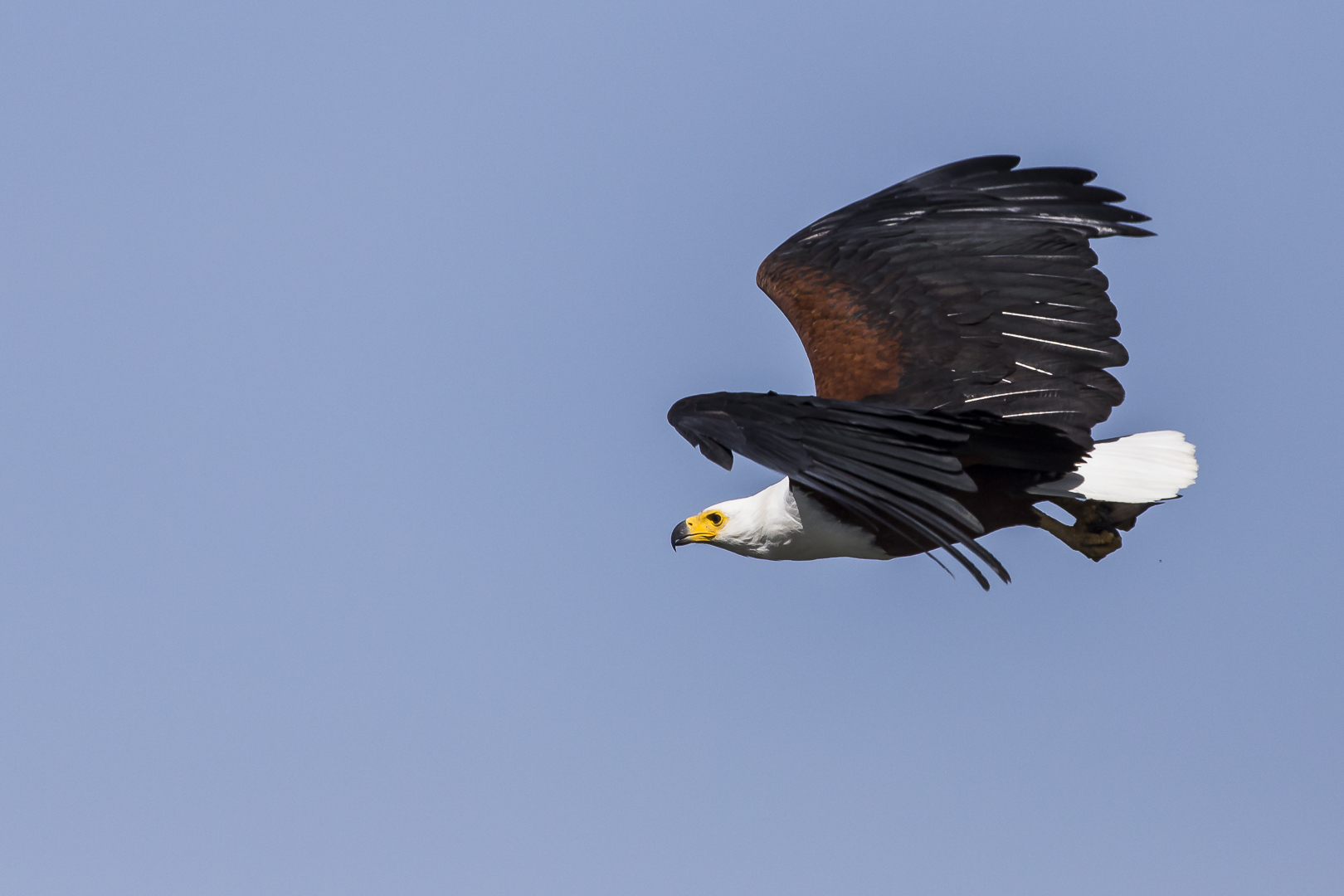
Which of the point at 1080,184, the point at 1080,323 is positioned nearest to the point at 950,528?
the point at 1080,323

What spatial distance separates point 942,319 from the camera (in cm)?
815

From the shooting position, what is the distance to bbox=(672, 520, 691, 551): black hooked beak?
8.20 m

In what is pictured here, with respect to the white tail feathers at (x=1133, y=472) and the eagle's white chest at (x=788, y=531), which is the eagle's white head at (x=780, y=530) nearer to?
the eagle's white chest at (x=788, y=531)

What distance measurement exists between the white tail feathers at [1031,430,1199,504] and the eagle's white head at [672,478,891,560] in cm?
93

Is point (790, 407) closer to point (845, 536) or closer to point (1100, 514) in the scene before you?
point (845, 536)

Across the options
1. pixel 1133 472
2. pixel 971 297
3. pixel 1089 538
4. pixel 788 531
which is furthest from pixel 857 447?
pixel 1089 538

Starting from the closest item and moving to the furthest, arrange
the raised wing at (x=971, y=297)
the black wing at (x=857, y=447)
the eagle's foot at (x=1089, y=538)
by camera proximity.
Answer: the black wing at (x=857, y=447), the raised wing at (x=971, y=297), the eagle's foot at (x=1089, y=538)

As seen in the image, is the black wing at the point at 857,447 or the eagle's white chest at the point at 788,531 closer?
the black wing at the point at 857,447

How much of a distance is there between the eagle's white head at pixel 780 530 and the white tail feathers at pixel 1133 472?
3.04 feet

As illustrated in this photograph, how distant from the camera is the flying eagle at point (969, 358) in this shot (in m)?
7.24

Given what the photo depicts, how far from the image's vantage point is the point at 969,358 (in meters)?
7.97

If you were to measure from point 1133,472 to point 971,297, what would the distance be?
1.31 m

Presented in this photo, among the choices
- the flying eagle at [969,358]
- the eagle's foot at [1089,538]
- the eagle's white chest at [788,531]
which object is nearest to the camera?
the flying eagle at [969,358]

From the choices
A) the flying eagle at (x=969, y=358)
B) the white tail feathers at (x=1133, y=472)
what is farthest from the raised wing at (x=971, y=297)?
the white tail feathers at (x=1133, y=472)
